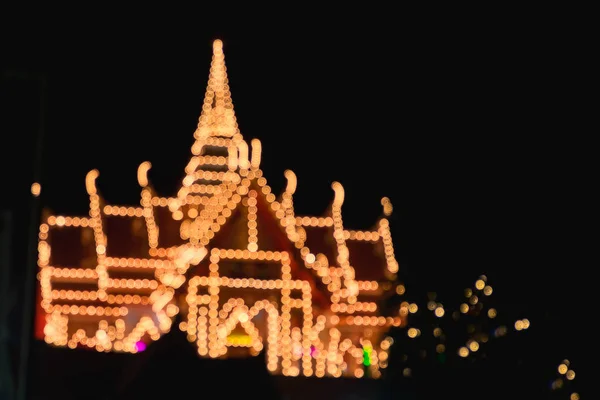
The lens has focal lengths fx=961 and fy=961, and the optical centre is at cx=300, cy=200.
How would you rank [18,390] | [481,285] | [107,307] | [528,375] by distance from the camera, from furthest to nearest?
[107,307] < [481,285] < [528,375] < [18,390]

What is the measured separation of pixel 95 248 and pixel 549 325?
28.0 ft

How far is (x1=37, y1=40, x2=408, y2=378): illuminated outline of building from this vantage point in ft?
55.9

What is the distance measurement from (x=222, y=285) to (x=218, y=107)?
5.32 metres

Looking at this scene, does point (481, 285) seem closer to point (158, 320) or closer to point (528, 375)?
point (528, 375)

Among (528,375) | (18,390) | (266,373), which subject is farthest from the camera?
(528,375)

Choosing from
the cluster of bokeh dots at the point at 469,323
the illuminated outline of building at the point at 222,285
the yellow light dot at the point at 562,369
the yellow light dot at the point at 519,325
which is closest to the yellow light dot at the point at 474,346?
the cluster of bokeh dots at the point at 469,323

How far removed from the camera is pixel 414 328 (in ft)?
55.0

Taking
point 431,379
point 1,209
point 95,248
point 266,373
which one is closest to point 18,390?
point 1,209

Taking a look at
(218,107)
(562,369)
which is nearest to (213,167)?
(218,107)

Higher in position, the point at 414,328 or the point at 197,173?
the point at 197,173

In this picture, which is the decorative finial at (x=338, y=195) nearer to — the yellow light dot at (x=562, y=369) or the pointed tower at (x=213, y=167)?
the pointed tower at (x=213, y=167)

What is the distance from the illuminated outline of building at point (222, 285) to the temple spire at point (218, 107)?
1.76 metres

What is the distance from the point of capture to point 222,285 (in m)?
17.1

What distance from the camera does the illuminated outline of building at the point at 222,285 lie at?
55.9ft
